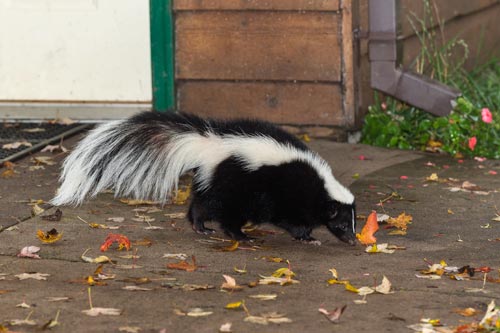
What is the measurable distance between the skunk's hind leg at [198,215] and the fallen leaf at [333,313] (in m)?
1.38

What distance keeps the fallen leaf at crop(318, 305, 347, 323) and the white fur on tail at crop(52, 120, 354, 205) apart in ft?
4.03

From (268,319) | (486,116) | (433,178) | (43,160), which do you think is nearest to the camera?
(268,319)

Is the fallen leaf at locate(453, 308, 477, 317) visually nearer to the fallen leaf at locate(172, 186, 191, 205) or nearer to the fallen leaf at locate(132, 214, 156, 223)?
the fallen leaf at locate(132, 214, 156, 223)

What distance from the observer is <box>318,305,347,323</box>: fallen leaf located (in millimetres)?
3925

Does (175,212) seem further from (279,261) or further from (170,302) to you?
(170,302)

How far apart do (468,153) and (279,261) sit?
280 cm

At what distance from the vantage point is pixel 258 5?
23.9ft

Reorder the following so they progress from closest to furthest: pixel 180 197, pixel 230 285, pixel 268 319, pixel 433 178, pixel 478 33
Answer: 1. pixel 268 319
2. pixel 230 285
3. pixel 180 197
4. pixel 433 178
5. pixel 478 33

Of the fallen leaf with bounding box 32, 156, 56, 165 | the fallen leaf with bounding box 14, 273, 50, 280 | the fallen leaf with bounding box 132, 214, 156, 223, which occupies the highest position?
the fallen leaf with bounding box 32, 156, 56, 165

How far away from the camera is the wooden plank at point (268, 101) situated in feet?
24.1

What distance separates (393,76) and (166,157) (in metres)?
2.64

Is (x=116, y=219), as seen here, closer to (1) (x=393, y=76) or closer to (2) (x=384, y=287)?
(2) (x=384, y=287)

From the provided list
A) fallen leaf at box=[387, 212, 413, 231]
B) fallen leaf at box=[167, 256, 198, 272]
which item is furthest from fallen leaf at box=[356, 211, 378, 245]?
fallen leaf at box=[167, 256, 198, 272]

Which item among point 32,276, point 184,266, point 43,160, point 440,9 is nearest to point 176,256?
point 184,266
